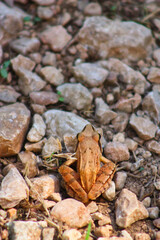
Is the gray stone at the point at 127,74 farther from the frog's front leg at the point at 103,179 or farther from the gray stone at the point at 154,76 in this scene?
the frog's front leg at the point at 103,179

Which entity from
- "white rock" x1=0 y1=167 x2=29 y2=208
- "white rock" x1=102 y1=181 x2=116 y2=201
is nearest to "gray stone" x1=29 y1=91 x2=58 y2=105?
"white rock" x1=0 y1=167 x2=29 y2=208

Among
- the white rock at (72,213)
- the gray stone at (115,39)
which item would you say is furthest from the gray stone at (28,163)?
the gray stone at (115,39)

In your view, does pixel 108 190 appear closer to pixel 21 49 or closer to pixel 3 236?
pixel 3 236

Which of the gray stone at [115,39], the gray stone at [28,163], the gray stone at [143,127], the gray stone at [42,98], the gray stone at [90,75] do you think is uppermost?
the gray stone at [115,39]

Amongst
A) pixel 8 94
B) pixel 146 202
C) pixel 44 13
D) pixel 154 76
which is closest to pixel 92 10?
pixel 44 13

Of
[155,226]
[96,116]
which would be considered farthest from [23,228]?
[96,116]

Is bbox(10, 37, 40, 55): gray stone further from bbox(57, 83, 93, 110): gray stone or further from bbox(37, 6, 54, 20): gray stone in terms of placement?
bbox(57, 83, 93, 110): gray stone

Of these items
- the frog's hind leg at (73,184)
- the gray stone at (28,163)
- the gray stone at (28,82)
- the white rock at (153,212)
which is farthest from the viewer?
the gray stone at (28,82)
